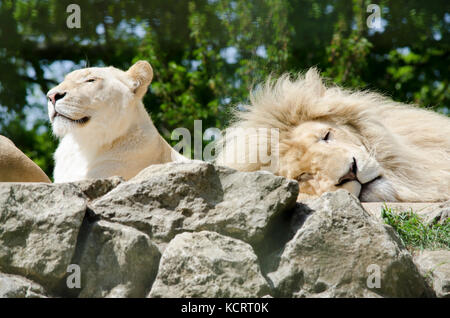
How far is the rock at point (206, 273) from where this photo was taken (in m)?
2.44

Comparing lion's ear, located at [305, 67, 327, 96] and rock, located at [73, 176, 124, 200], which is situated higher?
lion's ear, located at [305, 67, 327, 96]

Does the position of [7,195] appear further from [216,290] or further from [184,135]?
[184,135]

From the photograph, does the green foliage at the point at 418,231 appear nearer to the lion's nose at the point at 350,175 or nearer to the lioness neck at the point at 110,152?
the lion's nose at the point at 350,175

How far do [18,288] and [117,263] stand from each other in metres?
0.36

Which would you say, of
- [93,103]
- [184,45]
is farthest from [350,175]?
[184,45]

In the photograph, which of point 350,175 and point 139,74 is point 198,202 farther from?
point 139,74

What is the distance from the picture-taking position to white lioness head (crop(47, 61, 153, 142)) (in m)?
3.88

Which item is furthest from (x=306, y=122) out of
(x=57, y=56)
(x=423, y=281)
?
(x=57, y=56)

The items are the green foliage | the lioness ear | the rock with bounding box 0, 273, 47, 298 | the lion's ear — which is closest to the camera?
the rock with bounding box 0, 273, 47, 298

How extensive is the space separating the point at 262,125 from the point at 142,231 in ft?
5.83

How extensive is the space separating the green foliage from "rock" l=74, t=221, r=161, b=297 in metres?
1.29

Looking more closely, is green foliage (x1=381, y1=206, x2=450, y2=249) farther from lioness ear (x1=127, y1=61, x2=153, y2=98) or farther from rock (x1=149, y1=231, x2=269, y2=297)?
lioness ear (x1=127, y1=61, x2=153, y2=98)

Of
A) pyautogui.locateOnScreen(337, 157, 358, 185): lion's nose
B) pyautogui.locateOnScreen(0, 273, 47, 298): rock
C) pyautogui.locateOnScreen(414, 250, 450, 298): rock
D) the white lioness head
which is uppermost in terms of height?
the white lioness head

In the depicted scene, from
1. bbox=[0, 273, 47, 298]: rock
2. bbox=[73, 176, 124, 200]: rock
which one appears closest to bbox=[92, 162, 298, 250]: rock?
bbox=[73, 176, 124, 200]: rock
